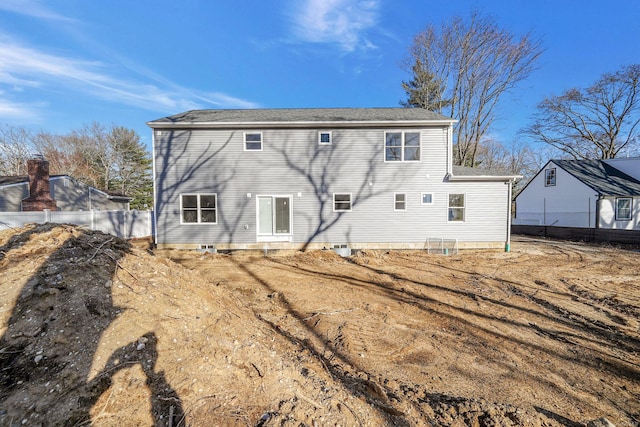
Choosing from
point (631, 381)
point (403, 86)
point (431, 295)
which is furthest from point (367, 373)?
point (403, 86)

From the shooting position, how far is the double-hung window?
10930mm

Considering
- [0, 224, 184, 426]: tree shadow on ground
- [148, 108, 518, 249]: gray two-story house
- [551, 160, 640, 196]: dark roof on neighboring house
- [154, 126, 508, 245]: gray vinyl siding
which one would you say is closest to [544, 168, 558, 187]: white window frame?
[551, 160, 640, 196]: dark roof on neighboring house

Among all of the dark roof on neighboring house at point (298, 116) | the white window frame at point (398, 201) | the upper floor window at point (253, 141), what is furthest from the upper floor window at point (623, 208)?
the upper floor window at point (253, 141)

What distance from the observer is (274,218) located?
11.0 meters

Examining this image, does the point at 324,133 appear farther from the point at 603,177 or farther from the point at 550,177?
the point at 603,177

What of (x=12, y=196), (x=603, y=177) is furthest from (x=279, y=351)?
(x=603, y=177)

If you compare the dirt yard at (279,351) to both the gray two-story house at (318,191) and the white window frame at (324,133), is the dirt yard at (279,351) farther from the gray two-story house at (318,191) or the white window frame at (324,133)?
the white window frame at (324,133)

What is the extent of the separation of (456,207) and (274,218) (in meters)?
7.38

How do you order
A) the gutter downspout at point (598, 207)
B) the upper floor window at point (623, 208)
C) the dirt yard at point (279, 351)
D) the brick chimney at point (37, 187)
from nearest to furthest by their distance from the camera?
the dirt yard at point (279, 351)
the brick chimney at point (37, 187)
the gutter downspout at point (598, 207)
the upper floor window at point (623, 208)

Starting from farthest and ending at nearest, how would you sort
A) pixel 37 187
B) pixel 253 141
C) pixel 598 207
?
1. pixel 598 207
2. pixel 37 187
3. pixel 253 141

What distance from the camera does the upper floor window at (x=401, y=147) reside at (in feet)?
35.9

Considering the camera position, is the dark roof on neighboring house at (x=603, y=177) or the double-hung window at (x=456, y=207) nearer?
the double-hung window at (x=456, y=207)

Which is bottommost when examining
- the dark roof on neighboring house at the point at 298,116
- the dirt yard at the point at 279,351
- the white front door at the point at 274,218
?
the dirt yard at the point at 279,351

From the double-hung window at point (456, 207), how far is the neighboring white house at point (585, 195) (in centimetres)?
1260
